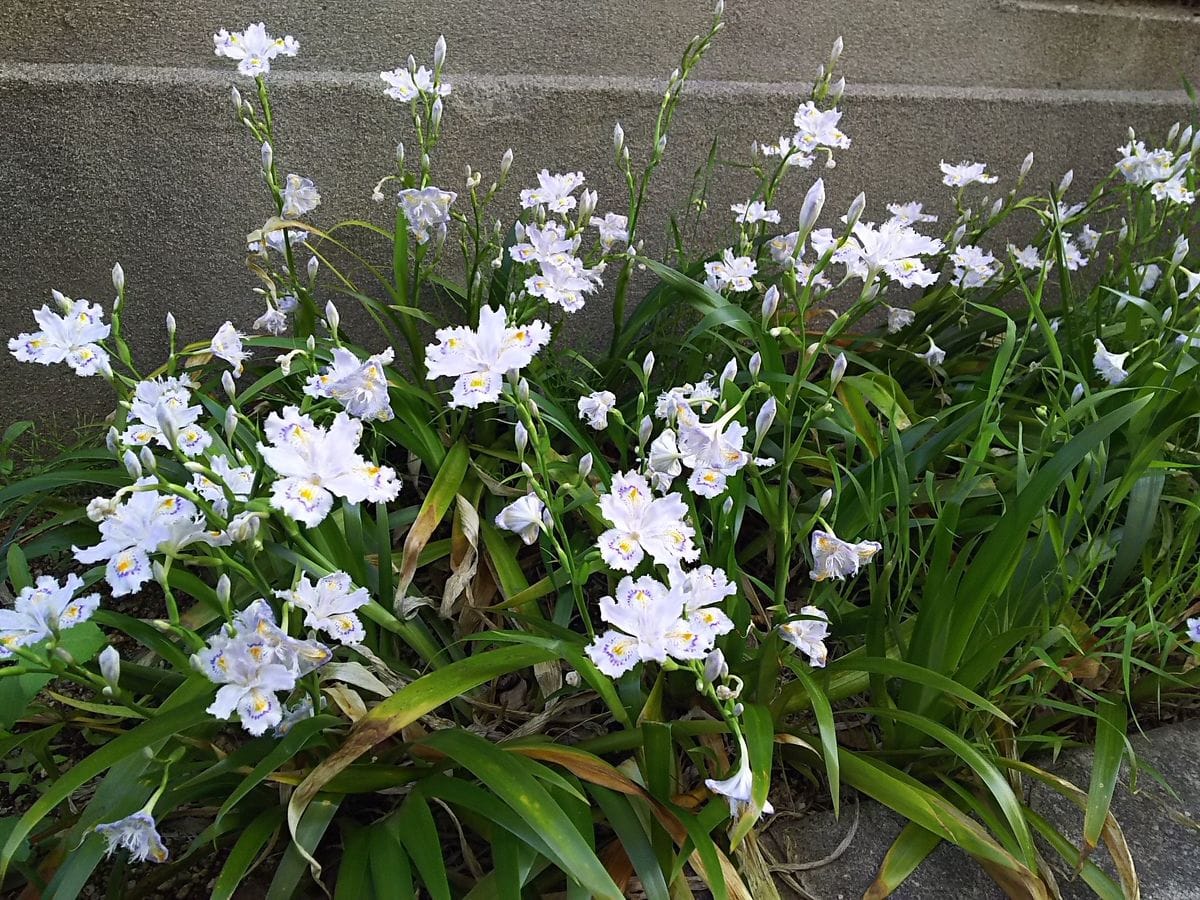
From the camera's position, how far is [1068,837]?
1.43 m

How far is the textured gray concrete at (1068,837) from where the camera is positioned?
137cm

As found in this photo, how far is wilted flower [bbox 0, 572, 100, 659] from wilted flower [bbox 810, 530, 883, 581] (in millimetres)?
1044

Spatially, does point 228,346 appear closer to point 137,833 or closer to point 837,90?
point 137,833

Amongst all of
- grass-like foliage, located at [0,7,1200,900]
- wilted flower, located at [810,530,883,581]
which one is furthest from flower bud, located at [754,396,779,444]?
wilted flower, located at [810,530,883,581]

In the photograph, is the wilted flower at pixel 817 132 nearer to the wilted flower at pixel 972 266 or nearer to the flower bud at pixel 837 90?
the flower bud at pixel 837 90

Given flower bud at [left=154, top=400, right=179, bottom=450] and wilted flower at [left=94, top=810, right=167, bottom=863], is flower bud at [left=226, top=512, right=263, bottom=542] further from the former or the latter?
wilted flower at [left=94, top=810, right=167, bottom=863]

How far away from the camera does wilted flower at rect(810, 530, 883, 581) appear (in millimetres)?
1329

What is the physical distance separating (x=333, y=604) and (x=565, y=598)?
0.53 meters

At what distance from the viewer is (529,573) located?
6.14 feet

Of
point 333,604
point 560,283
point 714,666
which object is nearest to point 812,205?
point 560,283

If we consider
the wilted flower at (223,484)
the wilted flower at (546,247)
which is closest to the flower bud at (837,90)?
the wilted flower at (546,247)

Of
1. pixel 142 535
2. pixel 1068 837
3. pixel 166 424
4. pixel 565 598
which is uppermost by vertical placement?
pixel 166 424

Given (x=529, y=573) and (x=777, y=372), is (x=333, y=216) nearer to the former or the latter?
(x=529, y=573)

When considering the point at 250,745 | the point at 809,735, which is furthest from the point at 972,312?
the point at 250,745
